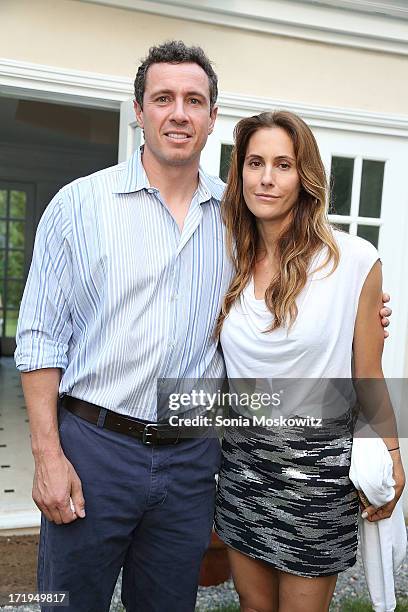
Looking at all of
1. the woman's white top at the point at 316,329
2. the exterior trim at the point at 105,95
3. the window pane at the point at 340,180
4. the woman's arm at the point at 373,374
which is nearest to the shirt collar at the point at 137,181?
the woman's white top at the point at 316,329

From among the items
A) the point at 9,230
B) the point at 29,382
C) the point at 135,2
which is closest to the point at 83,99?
the point at 135,2

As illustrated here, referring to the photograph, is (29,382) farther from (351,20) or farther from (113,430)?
(351,20)

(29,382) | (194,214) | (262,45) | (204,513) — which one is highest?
(262,45)

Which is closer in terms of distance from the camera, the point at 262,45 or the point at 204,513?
the point at 204,513

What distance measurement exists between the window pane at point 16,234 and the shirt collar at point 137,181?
6.41 metres

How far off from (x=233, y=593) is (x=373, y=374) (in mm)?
1518

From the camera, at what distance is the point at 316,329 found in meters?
1.55

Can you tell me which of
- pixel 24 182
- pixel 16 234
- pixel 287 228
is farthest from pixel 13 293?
pixel 287 228

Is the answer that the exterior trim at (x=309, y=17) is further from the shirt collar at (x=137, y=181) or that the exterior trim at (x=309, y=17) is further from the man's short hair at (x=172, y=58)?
the shirt collar at (x=137, y=181)

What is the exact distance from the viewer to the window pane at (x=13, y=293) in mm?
7836

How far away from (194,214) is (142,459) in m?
0.67

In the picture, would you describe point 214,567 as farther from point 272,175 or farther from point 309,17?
point 309,17

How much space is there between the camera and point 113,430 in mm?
1588

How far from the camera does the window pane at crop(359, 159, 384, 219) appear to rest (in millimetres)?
3088
